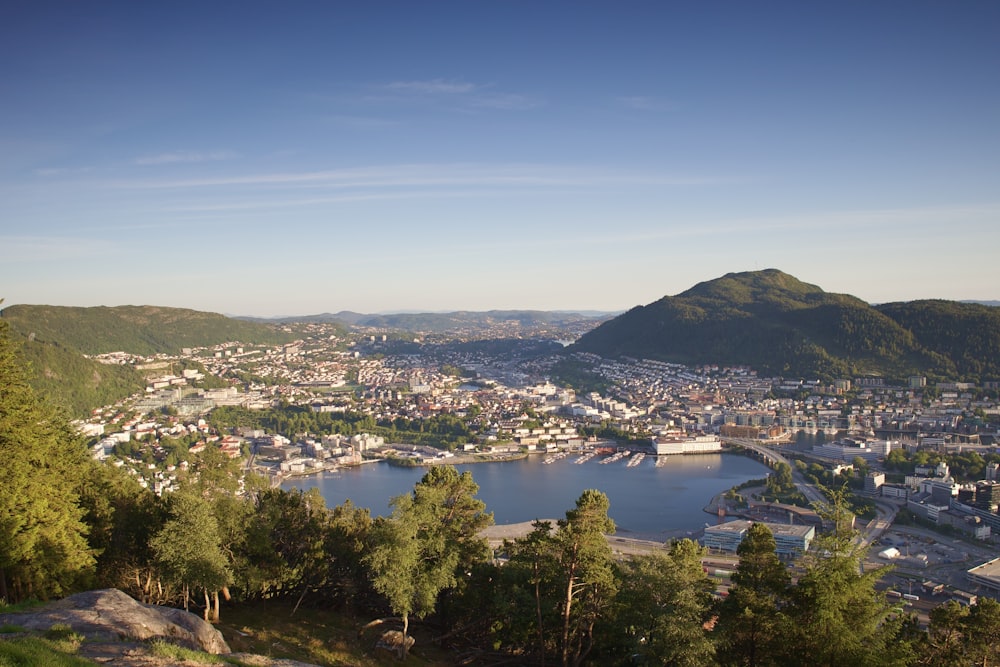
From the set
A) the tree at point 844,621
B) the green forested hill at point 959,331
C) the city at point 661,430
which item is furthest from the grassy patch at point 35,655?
the green forested hill at point 959,331

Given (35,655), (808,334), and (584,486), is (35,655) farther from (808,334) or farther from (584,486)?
(808,334)

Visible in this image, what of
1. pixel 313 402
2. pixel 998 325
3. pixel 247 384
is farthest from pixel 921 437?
pixel 247 384

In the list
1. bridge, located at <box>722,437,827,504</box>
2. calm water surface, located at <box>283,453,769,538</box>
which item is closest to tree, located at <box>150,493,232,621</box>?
calm water surface, located at <box>283,453,769,538</box>

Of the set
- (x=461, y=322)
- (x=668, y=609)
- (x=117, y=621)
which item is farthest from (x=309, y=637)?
(x=461, y=322)

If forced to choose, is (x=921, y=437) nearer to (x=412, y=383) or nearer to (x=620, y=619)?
(x=620, y=619)

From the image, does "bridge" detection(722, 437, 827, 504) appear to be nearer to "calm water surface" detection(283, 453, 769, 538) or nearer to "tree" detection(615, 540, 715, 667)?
"calm water surface" detection(283, 453, 769, 538)

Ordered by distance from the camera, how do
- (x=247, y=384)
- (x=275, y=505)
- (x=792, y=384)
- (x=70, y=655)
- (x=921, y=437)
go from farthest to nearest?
1. (x=247, y=384)
2. (x=792, y=384)
3. (x=921, y=437)
4. (x=275, y=505)
5. (x=70, y=655)

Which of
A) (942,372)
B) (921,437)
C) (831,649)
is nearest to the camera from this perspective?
(831,649)

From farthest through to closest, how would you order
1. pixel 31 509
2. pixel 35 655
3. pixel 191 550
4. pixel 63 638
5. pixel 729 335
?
pixel 729 335 → pixel 191 550 → pixel 31 509 → pixel 63 638 → pixel 35 655
